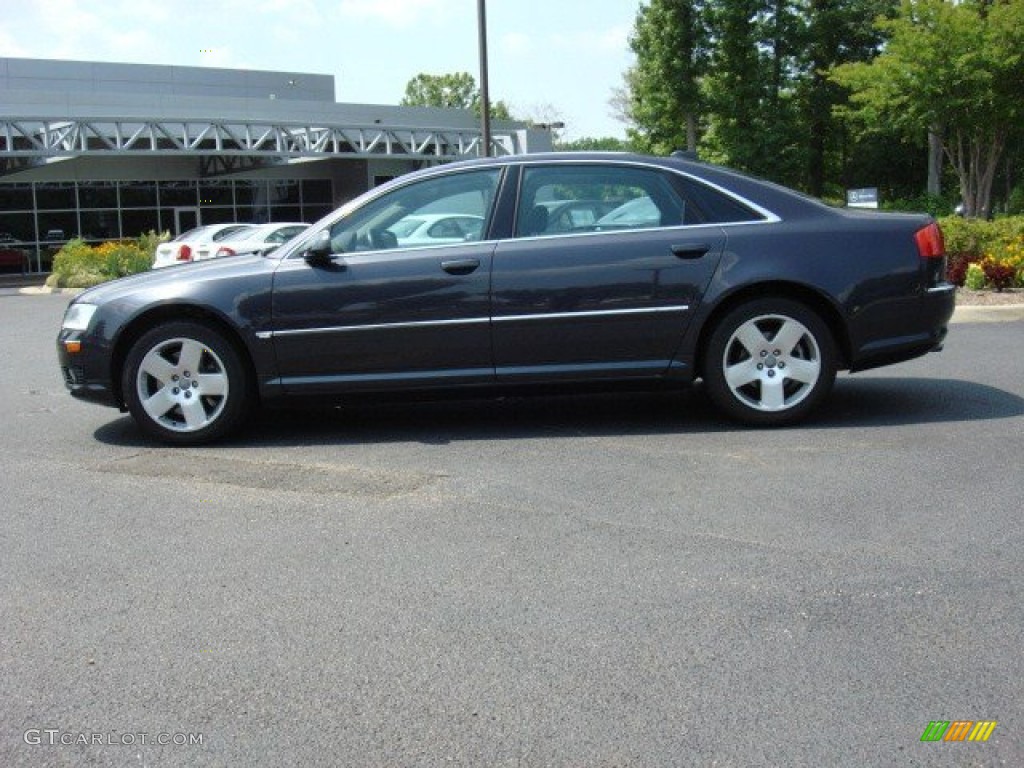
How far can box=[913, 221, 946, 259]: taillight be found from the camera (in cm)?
693

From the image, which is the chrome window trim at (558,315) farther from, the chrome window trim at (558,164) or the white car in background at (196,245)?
the white car in background at (196,245)

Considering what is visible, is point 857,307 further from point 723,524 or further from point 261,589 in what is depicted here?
point 261,589

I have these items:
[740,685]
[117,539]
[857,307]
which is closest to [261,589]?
[117,539]

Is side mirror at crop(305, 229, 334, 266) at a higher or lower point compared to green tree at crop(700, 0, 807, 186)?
lower

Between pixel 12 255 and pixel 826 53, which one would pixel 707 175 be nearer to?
pixel 12 255

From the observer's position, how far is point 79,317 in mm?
7090

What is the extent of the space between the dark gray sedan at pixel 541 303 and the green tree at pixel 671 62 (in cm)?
3751

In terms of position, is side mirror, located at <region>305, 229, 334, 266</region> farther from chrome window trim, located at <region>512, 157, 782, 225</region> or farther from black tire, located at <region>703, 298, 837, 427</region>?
black tire, located at <region>703, 298, 837, 427</region>

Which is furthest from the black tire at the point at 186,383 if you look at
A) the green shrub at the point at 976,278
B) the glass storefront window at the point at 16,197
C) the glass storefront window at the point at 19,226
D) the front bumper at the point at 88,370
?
the glass storefront window at the point at 16,197

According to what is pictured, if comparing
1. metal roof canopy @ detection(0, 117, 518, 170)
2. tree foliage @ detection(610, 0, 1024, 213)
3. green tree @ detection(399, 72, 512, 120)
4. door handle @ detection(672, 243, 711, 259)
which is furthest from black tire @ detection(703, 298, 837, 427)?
green tree @ detection(399, 72, 512, 120)

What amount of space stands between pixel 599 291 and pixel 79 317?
10.3 ft

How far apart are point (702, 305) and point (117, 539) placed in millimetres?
3501

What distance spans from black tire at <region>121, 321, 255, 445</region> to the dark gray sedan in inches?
0.5

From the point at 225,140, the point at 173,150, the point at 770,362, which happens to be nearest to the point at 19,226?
the point at 173,150
